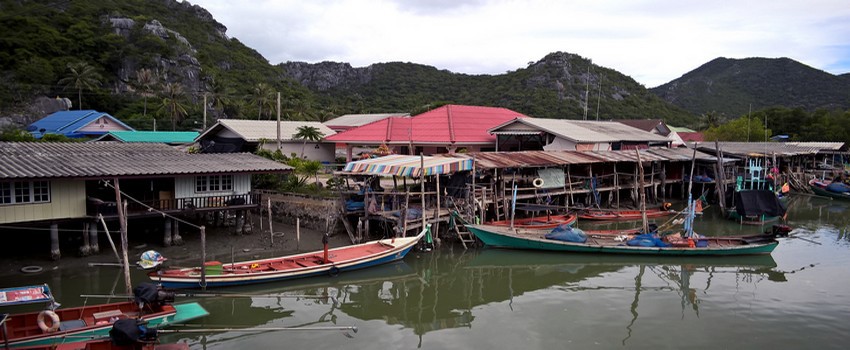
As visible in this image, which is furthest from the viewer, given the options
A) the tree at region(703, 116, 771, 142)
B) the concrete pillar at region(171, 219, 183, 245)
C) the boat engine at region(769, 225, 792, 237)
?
the tree at region(703, 116, 771, 142)

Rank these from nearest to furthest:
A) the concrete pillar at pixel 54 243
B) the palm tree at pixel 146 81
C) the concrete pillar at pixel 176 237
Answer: the concrete pillar at pixel 54 243 < the concrete pillar at pixel 176 237 < the palm tree at pixel 146 81

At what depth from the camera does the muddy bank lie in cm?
1659

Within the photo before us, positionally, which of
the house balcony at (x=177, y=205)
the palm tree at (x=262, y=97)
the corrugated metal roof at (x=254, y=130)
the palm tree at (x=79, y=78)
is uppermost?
the palm tree at (x=79, y=78)

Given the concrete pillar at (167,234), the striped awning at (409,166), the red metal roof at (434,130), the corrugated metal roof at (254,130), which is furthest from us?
the corrugated metal roof at (254,130)

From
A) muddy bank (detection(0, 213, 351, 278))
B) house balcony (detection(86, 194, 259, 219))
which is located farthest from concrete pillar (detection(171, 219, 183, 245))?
house balcony (detection(86, 194, 259, 219))

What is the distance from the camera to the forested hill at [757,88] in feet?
270

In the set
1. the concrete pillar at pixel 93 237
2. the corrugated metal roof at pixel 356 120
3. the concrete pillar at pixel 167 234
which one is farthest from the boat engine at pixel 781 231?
the corrugated metal roof at pixel 356 120

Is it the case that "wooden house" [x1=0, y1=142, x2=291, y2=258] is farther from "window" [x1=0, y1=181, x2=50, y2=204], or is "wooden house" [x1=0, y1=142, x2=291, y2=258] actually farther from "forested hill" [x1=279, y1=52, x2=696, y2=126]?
"forested hill" [x1=279, y1=52, x2=696, y2=126]

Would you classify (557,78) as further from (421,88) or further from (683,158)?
(683,158)

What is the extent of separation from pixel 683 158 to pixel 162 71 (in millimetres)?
58386

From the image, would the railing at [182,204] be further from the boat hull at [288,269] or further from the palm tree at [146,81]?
the palm tree at [146,81]

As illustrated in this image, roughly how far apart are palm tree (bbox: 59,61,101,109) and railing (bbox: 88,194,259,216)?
45611 mm

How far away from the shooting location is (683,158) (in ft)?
108

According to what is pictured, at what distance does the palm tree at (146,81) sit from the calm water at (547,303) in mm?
51278
